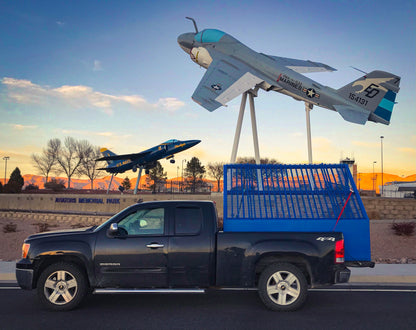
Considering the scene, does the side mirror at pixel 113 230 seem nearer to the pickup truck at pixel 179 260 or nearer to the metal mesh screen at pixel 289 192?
the pickup truck at pixel 179 260

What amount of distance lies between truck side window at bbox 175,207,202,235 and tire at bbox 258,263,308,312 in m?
1.41

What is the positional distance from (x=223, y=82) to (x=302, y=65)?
13805 millimetres

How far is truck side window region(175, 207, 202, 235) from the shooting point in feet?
24.0

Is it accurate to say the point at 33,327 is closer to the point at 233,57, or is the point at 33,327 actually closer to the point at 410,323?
the point at 410,323

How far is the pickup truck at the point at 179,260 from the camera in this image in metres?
7.05

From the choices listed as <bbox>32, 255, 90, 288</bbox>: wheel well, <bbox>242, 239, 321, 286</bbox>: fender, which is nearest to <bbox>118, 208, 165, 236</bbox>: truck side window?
<bbox>32, 255, 90, 288</bbox>: wheel well

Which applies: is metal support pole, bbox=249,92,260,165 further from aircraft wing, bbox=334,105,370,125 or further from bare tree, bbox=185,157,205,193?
bare tree, bbox=185,157,205,193

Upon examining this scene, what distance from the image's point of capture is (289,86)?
33781mm

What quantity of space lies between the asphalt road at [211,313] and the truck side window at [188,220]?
140 centimetres

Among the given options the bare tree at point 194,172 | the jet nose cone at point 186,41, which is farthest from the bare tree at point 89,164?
the jet nose cone at point 186,41

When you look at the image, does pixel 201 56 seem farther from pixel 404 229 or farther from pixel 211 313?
pixel 211 313

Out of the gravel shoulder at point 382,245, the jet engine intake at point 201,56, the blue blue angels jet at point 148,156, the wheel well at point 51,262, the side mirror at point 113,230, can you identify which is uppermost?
the jet engine intake at point 201,56

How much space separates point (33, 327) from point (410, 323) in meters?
5.86

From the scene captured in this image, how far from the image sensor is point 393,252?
18.6m
